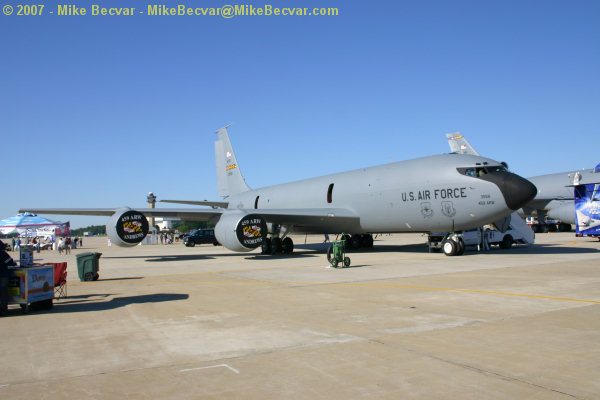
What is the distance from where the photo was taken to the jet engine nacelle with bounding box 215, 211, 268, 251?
20016 millimetres

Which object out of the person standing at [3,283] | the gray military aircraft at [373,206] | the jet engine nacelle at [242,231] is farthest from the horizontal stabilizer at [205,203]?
the person standing at [3,283]

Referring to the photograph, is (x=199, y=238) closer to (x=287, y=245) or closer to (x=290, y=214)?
(x=287, y=245)

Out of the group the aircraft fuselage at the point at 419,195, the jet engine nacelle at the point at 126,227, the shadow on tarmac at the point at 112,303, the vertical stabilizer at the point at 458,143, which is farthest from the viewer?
the vertical stabilizer at the point at 458,143

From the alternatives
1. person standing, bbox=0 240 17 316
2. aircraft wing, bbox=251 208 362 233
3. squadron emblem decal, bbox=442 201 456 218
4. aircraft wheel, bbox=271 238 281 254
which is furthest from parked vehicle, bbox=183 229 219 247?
person standing, bbox=0 240 17 316

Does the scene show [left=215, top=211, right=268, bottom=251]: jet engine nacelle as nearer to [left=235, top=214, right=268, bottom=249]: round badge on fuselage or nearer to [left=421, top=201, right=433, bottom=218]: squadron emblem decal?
[left=235, top=214, right=268, bottom=249]: round badge on fuselage

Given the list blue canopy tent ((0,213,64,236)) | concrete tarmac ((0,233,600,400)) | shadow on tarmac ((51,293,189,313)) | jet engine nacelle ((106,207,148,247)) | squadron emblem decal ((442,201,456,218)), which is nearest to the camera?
concrete tarmac ((0,233,600,400))

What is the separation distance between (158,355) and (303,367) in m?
1.83

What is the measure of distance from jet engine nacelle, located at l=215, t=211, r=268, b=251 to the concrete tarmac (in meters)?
8.36

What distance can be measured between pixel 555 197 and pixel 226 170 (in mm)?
30264

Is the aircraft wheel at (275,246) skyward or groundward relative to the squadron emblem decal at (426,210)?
groundward

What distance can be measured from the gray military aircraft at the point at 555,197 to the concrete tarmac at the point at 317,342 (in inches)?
1231

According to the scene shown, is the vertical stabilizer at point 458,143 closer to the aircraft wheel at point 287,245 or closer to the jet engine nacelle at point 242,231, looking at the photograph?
the aircraft wheel at point 287,245

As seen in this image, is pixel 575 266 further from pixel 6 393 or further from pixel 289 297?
A: pixel 6 393

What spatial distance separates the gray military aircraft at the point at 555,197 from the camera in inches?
1539
